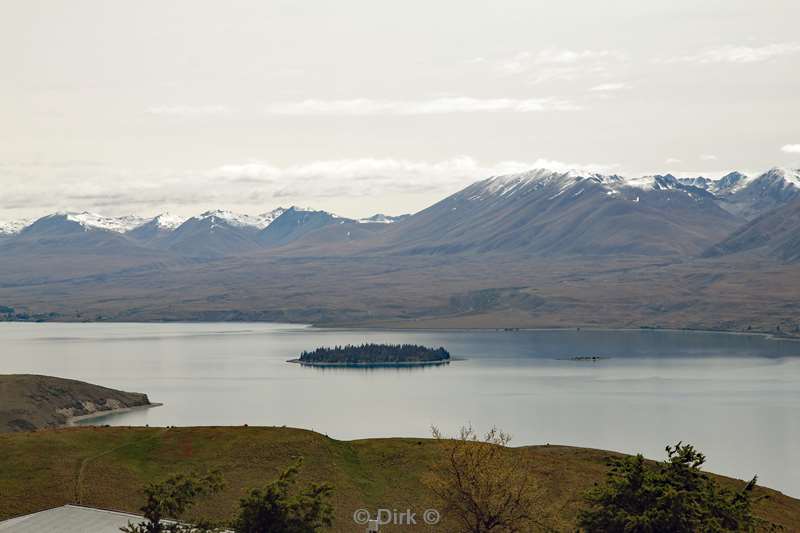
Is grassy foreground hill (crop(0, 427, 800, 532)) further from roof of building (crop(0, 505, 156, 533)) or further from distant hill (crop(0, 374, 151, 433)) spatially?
distant hill (crop(0, 374, 151, 433))

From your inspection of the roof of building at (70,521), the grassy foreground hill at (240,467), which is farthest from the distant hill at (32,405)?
the roof of building at (70,521)

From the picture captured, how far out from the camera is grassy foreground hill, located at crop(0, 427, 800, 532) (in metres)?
85.9

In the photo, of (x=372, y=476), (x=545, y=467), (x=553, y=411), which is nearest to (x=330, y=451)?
(x=372, y=476)

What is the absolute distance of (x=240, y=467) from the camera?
9519cm

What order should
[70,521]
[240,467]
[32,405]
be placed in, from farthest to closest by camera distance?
1. [32,405]
2. [240,467]
3. [70,521]

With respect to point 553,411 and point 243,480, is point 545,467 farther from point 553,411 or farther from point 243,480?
point 553,411

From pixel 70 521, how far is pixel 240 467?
18.6 metres

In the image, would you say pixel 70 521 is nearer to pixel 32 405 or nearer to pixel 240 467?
pixel 240 467

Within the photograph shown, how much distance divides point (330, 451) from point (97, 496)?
79.0 ft

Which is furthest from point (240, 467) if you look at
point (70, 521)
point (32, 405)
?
point (32, 405)

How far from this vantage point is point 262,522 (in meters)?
63.0

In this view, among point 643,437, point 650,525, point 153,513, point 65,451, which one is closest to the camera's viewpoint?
point 650,525

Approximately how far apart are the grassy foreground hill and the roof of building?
1.62 m

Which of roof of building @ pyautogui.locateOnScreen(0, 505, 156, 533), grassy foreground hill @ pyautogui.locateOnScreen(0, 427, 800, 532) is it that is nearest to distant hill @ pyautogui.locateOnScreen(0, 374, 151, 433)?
grassy foreground hill @ pyautogui.locateOnScreen(0, 427, 800, 532)
